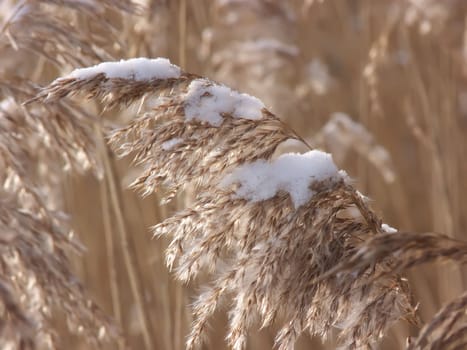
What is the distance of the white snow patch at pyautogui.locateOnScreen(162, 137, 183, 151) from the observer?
2.95 feet

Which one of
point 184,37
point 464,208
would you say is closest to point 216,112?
point 184,37

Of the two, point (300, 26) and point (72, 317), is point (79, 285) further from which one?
point (300, 26)

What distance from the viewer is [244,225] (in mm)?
889

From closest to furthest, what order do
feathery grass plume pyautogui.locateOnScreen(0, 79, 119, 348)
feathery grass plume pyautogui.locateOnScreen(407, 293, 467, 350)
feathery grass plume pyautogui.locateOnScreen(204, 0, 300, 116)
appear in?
feathery grass plume pyautogui.locateOnScreen(407, 293, 467, 350), feathery grass plume pyautogui.locateOnScreen(0, 79, 119, 348), feathery grass plume pyautogui.locateOnScreen(204, 0, 300, 116)

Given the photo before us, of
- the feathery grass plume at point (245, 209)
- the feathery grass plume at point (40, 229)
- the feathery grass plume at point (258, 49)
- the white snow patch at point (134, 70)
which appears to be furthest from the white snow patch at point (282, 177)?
the feathery grass plume at point (258, 49)

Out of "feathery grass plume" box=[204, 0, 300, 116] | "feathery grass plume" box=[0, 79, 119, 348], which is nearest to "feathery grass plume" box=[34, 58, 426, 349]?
"feathery grass plume" box=[0, 79, 119, 348]

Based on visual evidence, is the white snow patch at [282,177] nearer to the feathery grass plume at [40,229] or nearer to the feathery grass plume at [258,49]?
the feathery grass plume at [40,229]

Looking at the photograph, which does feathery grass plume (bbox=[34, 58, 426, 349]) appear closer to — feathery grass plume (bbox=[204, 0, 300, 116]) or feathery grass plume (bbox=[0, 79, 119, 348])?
feathery grass plume (bbox=[0, 79, 119, 348])

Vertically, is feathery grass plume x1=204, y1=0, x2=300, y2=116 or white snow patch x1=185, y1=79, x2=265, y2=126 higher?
feathery grass plume x1=204, y1=0, x2=300, y2=116

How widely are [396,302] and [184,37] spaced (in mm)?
965

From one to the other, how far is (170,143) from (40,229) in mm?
298

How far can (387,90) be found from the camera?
3506 millimetres

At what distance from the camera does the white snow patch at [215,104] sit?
90 cm

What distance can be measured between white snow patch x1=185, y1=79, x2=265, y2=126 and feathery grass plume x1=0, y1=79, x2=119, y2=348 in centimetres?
26
